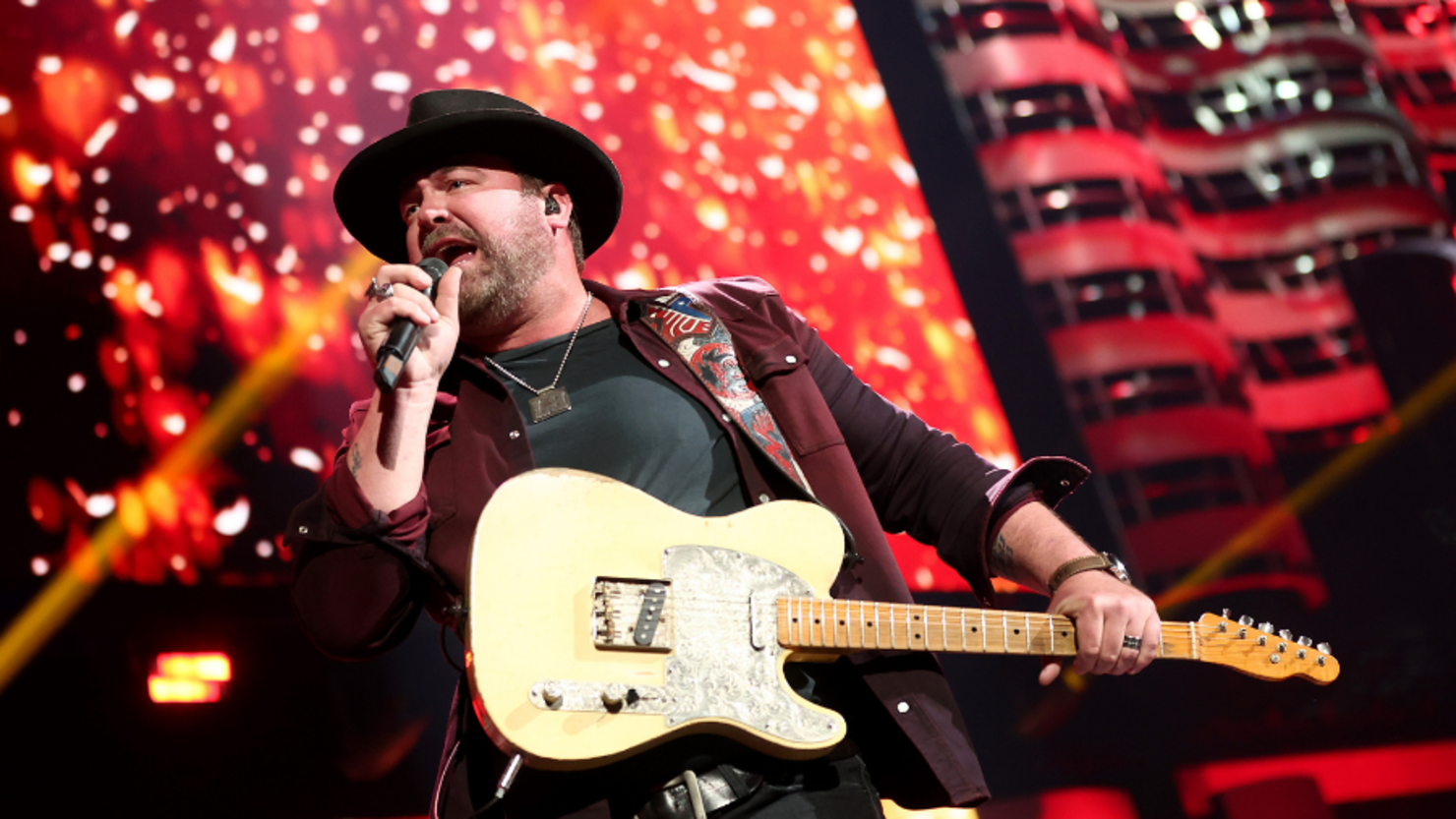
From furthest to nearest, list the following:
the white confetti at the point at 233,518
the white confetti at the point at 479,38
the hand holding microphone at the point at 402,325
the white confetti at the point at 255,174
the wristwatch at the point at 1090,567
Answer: the white confetti at the point at 479,38, the white confetti at the point at 255,174, the white confetti at the point at 233,518, the wristwatch at the point at 1090,567, the hand holding microphone at the point at 402,325

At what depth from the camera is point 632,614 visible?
4.49 ft

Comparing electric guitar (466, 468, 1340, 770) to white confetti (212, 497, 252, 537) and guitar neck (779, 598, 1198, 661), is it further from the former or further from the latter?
white confetti (212, 497, 252, 537)

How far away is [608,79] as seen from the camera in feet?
11.0

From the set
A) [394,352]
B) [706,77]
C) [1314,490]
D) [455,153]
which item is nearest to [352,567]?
[394,352]

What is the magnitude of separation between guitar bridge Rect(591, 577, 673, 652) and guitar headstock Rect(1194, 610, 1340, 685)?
32.2 inches

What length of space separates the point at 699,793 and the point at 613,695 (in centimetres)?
17

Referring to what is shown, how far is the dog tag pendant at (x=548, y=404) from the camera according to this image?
1.68 meters

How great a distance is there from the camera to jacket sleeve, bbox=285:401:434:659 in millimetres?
1431

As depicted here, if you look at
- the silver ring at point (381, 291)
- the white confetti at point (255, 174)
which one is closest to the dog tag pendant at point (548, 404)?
the silver ring at point (381, 291)

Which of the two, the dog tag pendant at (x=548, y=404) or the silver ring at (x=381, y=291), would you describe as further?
the dog tag pendant at (x=548, y=404)

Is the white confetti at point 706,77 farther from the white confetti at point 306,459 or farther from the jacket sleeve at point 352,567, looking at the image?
the jacket sleeve at point 352,567

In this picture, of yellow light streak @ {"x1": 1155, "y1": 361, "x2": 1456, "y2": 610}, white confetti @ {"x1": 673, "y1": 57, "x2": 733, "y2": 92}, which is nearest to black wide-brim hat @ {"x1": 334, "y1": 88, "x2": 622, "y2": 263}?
white confetti @ {"x1": 673, "y1": 57, "x2": 733, "y2": 92}

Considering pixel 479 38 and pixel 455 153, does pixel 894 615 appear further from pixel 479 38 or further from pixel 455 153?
pixel 479 38

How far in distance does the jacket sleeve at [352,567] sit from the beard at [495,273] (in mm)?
378
